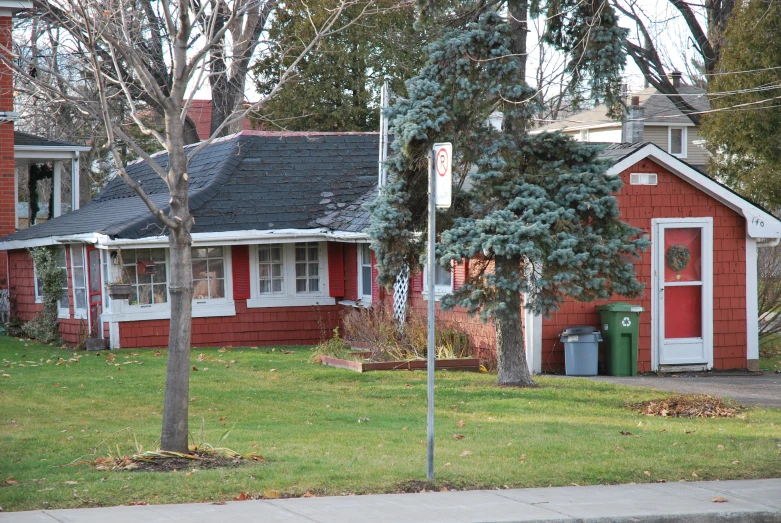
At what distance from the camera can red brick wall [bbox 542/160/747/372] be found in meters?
15.8

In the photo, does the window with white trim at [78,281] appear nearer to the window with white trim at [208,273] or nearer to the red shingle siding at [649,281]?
the window with white trim at [208,273]

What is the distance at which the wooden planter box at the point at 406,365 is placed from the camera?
15.4 metres

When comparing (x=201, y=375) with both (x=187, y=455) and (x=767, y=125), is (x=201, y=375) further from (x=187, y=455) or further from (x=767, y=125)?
(x=767, y=125)

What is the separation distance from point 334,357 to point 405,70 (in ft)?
55.3

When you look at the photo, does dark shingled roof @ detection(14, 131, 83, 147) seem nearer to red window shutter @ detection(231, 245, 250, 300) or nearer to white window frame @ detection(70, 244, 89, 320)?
white window frame @ detection(70, 244, 89, 320)

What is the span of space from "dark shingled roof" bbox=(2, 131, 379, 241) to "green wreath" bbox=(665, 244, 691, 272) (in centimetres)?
635

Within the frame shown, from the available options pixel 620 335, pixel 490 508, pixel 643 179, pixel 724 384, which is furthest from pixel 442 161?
pixel 643 179

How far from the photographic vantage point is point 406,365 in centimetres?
1569

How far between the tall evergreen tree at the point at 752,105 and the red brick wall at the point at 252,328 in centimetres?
940

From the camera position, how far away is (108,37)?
916 cm

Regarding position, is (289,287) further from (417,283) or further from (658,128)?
(658,128)

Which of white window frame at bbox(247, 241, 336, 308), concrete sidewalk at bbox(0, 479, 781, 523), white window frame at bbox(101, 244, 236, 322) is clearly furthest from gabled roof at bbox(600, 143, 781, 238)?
concrete sidewalk at bbox(0, 479, 781, 523)

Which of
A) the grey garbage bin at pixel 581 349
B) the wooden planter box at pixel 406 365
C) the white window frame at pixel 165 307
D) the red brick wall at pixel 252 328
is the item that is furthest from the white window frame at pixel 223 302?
the grey garbage bin at pixel 581 349

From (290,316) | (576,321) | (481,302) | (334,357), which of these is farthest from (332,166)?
(481,302)
